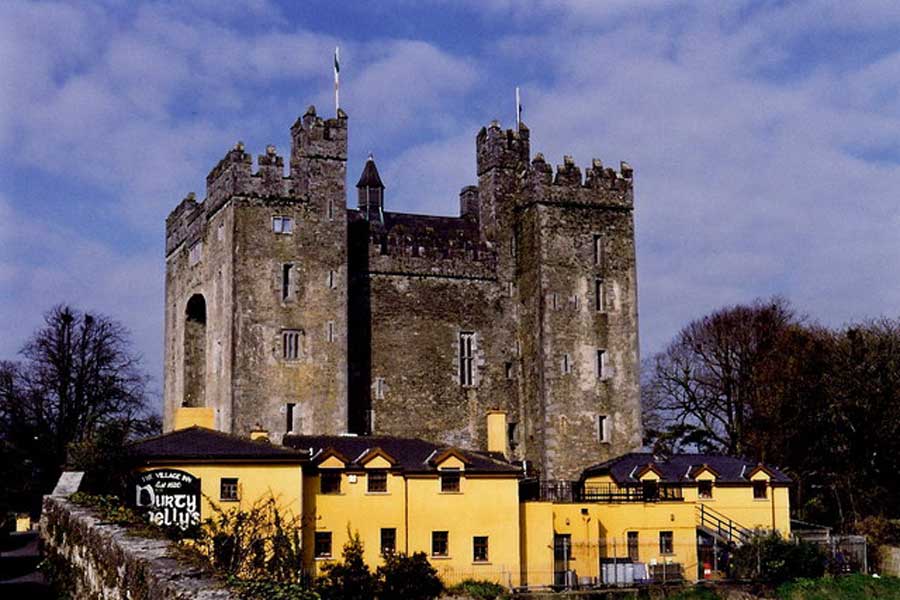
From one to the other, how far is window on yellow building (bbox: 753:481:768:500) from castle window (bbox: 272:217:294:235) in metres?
20.1

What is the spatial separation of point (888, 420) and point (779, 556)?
13310 millimetres

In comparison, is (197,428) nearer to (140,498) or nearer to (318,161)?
(140,498)

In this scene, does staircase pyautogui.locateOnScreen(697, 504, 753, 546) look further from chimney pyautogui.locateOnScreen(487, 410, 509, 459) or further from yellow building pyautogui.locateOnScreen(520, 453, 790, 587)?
chimney pyautogui.locateOnScreen(487, 410, 509, 459)

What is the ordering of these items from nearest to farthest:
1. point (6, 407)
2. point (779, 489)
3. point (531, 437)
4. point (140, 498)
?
point (140, 498) < point (779, 489) < point (531, 437) < point (6, 407)

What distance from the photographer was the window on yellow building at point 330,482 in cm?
3881

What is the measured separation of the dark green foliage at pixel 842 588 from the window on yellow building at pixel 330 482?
49.8 feet

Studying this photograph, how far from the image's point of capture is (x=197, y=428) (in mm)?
38719

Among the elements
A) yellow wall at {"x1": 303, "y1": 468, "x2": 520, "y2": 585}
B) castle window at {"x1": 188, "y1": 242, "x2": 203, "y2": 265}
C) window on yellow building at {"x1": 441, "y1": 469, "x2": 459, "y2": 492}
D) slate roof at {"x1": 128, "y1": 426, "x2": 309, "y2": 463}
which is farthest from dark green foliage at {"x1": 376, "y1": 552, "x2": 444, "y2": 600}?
castle window at {"x1": 188, "y1": 242, "x2": 203, "y2": 265}

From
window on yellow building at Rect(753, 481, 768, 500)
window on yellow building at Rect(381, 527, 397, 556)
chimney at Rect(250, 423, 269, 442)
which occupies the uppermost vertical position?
chimney at Rect(250, 423, 269, 442)

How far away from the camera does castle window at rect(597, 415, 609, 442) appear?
1993 inches

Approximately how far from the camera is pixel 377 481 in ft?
130

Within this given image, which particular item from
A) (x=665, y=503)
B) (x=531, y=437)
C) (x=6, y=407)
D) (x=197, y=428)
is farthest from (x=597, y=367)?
(x=6, y=407)

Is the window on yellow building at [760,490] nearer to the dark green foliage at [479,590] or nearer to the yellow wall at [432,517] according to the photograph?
the yellow wall at [432,517]

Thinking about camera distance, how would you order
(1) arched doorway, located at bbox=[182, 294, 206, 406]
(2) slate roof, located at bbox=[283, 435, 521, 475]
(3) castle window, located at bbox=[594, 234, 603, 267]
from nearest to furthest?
(2) slate roof, located at bbox=[283, 435, 521, 475] < (3) castle window, located at bbox=[594, 234, 603, 267] < (1) arched doorway, located at bbox=[182, 294, 206, 406]
